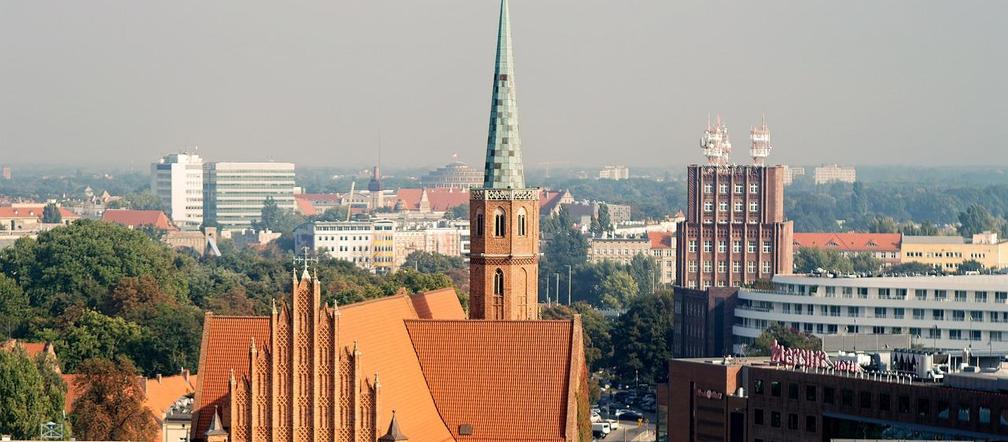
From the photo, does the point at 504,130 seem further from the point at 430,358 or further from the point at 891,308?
the point at 891,308

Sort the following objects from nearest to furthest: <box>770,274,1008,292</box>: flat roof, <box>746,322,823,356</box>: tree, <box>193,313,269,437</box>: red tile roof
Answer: <box>193,313,269,437</box>: red tile roof < <box>746,322,823,356</box>: tree < <box>770,274,1008,292</box>: flat roof

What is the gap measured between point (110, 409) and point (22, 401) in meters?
5.27

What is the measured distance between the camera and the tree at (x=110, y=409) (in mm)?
109938

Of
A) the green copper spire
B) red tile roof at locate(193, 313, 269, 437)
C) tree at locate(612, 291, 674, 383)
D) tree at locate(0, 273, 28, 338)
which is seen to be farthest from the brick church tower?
tree at locate(0, 273, 28, 338)

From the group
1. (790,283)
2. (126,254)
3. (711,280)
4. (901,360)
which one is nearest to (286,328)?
(901,360)

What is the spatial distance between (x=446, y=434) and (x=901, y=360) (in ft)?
66.3

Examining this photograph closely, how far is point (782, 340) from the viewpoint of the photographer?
151375 mm

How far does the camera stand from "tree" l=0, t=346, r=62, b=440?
107125mm

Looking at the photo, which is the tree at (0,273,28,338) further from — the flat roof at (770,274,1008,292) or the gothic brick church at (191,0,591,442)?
the gothic brick church at (191,0,591,442)

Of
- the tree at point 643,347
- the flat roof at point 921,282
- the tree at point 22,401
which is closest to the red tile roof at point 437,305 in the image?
the tree at point 22,401

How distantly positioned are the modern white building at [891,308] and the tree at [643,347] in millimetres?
5278

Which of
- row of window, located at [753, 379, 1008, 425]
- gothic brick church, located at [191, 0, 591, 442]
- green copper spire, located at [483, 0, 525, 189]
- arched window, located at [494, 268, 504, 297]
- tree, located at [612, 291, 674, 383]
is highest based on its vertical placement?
green copper spire, located at [483, 0, 525, 189]

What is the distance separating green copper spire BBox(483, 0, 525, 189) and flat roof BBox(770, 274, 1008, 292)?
6386 cm

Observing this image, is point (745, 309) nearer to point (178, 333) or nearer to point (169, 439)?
point (178, 333)
